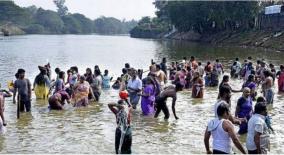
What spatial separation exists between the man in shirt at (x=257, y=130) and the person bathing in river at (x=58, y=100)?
9.56m

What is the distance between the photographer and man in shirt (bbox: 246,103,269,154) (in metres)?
8.66

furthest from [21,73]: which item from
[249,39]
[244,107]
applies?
[249,39]

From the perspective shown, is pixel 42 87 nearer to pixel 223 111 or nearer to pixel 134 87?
pixel 134 87

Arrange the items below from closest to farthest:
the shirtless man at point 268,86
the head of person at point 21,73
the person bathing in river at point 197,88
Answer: the head of person at point 21,73
the shirtless man at point 268,86
the person bathing in river at point 197,88

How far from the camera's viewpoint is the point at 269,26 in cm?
7381

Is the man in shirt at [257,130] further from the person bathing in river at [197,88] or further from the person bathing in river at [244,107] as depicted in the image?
the person bathing in river at [197,88]

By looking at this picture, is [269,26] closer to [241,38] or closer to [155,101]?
[241,38]

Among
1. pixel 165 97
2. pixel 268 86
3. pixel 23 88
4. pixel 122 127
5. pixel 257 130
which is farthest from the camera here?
pixel 268 86

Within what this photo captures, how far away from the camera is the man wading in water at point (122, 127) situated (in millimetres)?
10578

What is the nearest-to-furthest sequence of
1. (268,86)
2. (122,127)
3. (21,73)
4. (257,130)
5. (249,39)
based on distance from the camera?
(257,130)
(122,127)
(21,73)
(268,86)
(249,39)

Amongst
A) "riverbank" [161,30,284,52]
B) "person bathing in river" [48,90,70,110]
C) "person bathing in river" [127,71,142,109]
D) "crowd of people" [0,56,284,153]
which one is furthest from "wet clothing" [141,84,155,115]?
"riverbank" [161,30,284,52]

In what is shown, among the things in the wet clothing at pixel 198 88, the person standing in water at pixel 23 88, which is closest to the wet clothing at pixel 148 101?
the person standing in water at pixel 23 88

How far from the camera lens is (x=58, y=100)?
17297 mm

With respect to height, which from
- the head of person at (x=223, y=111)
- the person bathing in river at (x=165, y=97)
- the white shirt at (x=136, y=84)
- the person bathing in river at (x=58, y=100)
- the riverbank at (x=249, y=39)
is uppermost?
the riverbank at (x=249, y=39)
